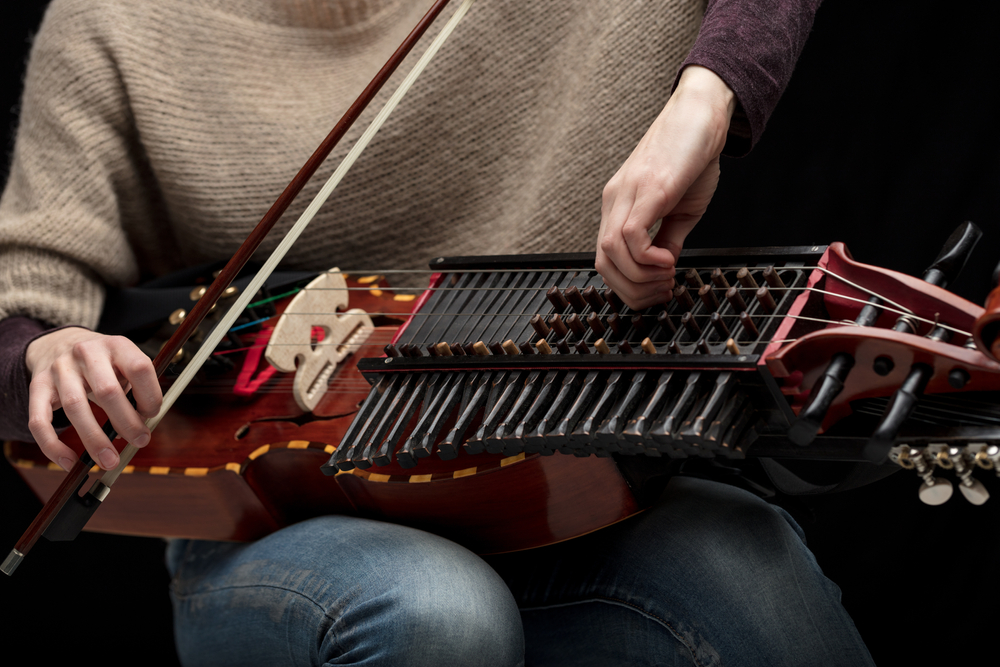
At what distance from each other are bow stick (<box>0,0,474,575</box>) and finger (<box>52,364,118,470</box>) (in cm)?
2

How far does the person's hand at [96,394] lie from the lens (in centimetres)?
75

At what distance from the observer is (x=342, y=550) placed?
0.85 metres

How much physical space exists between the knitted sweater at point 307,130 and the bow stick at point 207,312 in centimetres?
13

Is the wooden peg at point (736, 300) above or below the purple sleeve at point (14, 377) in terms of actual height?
above

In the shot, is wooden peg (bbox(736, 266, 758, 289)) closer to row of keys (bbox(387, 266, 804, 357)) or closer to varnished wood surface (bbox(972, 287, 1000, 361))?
row of keys (bbox(387, 266, 804, 357))

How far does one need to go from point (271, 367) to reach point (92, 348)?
295 millimetres

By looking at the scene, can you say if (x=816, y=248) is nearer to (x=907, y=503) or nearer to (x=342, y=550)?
(x=342, y=550)

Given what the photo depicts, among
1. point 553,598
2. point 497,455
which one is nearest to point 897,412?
point 497,455

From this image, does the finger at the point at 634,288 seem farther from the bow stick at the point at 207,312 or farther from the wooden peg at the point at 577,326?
the bow stick at the point at 207,312

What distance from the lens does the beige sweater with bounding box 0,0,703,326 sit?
1.07 metres

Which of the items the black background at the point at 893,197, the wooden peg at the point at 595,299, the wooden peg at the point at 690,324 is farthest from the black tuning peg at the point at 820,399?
the black background at the point at 893,197

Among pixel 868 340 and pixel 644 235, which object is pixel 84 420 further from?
pixel 868 340

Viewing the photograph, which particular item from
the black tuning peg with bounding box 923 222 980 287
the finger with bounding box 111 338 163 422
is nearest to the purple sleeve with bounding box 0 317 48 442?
the finger with bounding box 111 338 163 422

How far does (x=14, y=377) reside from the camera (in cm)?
92
